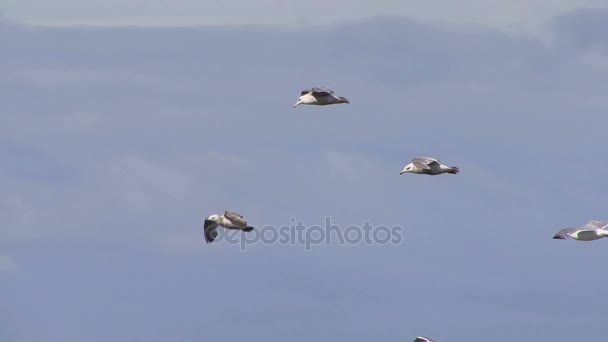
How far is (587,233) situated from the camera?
100562 mm

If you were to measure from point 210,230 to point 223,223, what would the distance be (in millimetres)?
1035

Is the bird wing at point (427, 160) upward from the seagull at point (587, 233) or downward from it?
upward

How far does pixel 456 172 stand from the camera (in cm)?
10438

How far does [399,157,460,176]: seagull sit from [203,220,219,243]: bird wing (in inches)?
609

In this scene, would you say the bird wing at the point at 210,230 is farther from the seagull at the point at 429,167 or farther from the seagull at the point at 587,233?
the seagull at the point at 587,233

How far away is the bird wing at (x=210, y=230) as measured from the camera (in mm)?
96062

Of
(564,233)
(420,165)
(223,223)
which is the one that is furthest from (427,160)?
(223,223)

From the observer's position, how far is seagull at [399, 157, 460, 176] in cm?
10481

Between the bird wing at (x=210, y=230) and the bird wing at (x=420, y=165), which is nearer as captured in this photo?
the bird wing at (x=210, y=230)

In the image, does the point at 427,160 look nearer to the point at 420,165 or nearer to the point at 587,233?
the point at 420,165

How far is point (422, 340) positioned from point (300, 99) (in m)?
24.1

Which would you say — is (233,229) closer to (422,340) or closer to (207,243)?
(207,243)

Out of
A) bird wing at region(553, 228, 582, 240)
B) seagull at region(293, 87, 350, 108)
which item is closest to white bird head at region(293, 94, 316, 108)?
seagull at region(293, 87, 350, 108)

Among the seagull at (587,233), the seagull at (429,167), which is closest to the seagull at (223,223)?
the seagull at (429,167)
